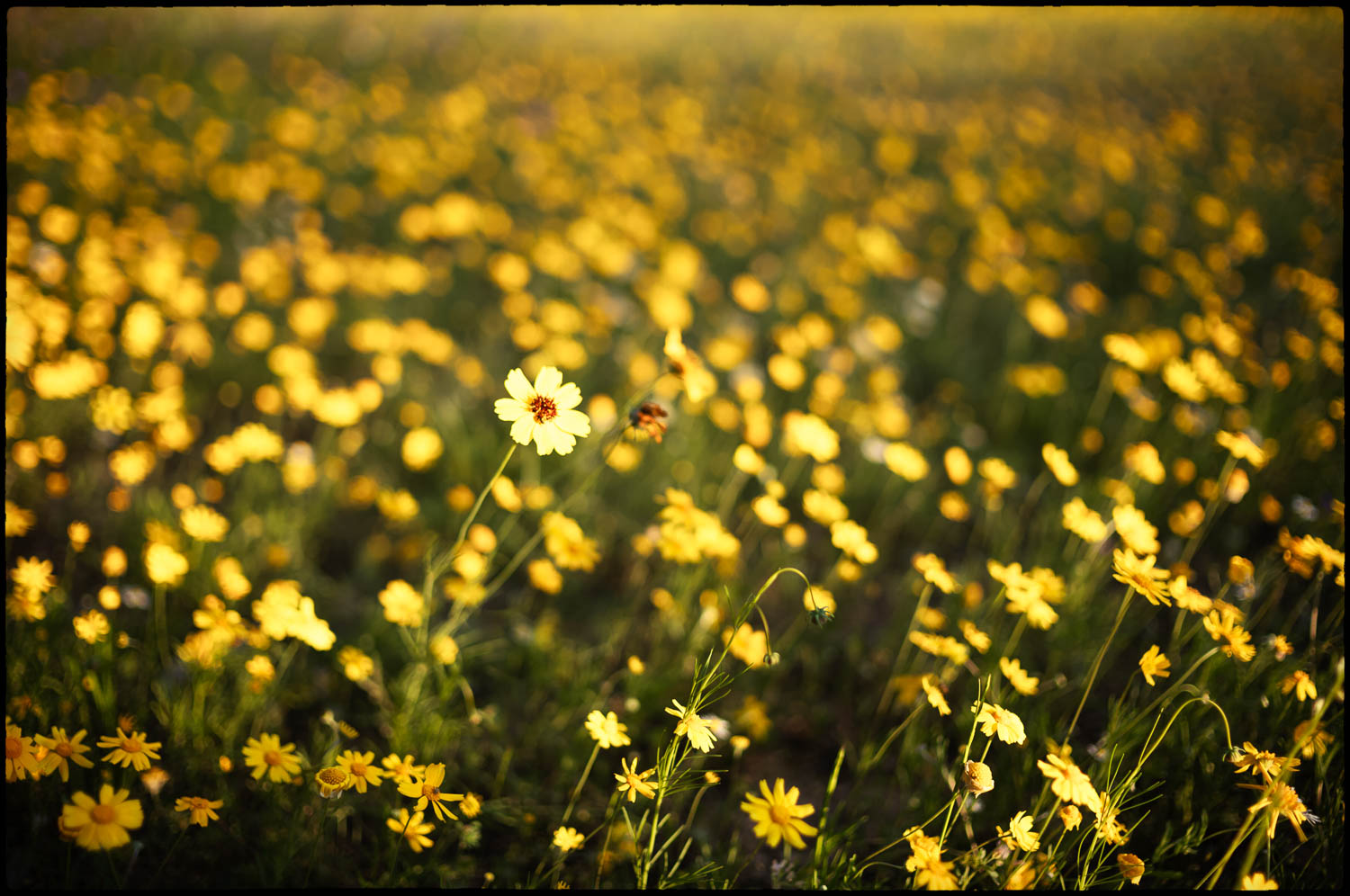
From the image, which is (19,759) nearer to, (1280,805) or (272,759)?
(272,759)

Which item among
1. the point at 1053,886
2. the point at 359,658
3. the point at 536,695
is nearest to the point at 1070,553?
the point at 1053,886

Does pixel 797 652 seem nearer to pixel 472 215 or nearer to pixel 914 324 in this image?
pixel 914 324

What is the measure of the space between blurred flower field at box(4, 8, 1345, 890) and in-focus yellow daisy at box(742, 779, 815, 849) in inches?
0.4

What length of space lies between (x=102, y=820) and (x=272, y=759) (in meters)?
0.27

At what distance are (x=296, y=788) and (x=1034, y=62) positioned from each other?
10.3m

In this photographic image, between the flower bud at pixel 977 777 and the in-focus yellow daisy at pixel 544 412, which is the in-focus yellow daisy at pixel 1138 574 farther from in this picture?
the in-focus yellow daisy at pixel 544 412

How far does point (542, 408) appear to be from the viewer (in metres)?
1.45

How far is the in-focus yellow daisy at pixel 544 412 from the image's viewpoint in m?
1.37

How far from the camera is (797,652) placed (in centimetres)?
236

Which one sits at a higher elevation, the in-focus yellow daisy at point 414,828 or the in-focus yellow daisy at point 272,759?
the in-focus yellow daisy at point 272,759

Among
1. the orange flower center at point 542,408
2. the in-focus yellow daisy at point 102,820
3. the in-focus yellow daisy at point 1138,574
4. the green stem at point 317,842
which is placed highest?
the orange flower center at point 542,408

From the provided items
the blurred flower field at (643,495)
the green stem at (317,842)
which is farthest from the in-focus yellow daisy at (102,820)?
the green stem at (317,842)

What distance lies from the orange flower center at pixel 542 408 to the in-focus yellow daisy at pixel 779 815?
2.69ft

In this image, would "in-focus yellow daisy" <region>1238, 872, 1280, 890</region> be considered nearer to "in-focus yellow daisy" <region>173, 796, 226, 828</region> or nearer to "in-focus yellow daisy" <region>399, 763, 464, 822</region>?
"in-focus yellow daisy" <region>399, 763, 464, 822</region>
